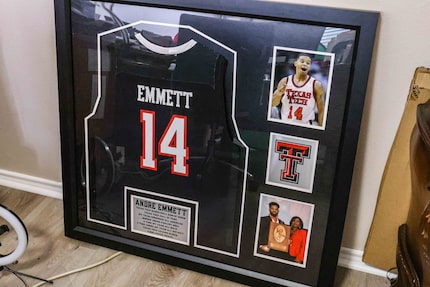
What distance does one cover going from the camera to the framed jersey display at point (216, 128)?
1.39 metres

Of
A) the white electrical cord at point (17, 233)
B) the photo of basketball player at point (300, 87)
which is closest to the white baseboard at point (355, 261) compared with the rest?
the photo of basketball player at point (300, 87)

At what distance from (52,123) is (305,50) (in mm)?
925

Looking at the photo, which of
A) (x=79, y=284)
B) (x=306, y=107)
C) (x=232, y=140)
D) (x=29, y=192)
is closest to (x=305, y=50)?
(x=306, y=107)

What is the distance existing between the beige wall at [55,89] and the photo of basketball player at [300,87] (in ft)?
0.44

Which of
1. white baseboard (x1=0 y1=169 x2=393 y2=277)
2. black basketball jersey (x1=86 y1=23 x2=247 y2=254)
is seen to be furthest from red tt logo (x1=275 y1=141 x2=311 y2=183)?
white baseboard (x1=0 y1=169 x2=393 y2=277)

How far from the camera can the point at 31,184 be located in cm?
203

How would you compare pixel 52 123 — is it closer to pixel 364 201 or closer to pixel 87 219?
pixel 87 219

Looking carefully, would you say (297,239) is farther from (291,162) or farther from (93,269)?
(93,269)

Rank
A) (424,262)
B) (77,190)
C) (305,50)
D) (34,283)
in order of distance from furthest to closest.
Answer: (77,190)
(34,283)
(305,50)
(424,262)

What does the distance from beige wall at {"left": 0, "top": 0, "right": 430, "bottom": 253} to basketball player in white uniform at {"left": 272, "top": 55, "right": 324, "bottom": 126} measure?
146mm

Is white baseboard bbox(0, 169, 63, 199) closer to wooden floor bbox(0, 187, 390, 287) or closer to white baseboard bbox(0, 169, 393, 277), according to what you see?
white baseboard bbox(0, 169, 393, 277)

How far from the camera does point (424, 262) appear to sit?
1149 mm

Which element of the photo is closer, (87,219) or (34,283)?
(34,283)

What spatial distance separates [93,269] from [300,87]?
0.83 metres
